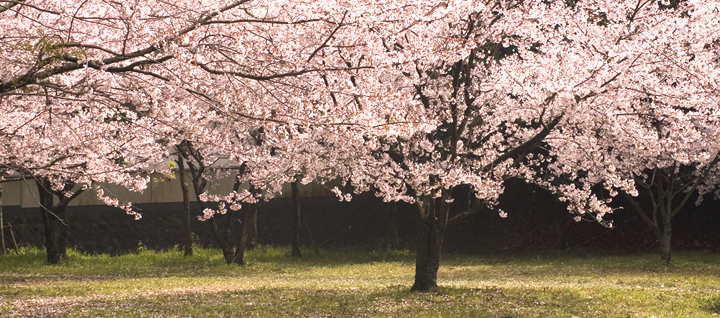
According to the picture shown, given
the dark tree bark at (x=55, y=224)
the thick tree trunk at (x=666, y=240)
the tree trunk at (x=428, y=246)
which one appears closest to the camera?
the tree trunk at (x=428, y=246)

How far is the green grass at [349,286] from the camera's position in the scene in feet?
36.4

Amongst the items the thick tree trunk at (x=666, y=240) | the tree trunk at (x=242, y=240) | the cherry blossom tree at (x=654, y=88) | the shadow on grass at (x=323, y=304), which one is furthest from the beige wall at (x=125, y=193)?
the cherry blossom tree at (x=654, y=88)

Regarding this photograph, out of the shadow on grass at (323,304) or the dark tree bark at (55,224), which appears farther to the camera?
the dark tree bark at (55,224)

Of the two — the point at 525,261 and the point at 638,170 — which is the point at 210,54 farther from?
the point at 525,261

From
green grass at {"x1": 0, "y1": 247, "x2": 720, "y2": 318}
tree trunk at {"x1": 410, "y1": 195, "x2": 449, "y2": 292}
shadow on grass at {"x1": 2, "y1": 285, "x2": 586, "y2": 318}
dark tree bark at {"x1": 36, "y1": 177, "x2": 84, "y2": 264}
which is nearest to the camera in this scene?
shadow on grass at {"x1": 2, "y1": 285, "x2": 586, "y2": 318}

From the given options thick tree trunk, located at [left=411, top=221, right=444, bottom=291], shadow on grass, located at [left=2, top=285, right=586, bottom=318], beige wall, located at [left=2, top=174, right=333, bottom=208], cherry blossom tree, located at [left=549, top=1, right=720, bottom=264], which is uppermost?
cherry blossom tree, located at [left=549, top=1, right=720, bottom=264]

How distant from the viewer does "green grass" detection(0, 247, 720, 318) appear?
11.1m

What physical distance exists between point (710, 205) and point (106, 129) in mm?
19279

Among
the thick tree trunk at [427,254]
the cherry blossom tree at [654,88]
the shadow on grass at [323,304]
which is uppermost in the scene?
the cherry blossom tree at [654,88]

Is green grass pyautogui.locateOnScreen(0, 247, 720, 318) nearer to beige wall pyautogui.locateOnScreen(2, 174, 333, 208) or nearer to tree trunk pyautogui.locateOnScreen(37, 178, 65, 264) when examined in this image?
tree trunk pyautogui.locateOnScreen(37, 178, 65, 264)

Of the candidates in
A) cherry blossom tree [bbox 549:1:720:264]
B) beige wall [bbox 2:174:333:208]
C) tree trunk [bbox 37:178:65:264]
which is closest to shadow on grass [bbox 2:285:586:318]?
cherry blossom tree [bbox 549:1:720:264]

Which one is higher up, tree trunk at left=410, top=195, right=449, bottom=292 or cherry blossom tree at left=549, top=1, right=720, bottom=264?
cherry blossom tree at left=549, top=1, right=720, bottom=264

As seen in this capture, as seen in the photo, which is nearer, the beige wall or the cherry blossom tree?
the cherry blossom tree

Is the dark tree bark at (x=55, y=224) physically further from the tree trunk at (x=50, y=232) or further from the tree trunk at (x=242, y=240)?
the tree trunk at (x=242, y=240)
